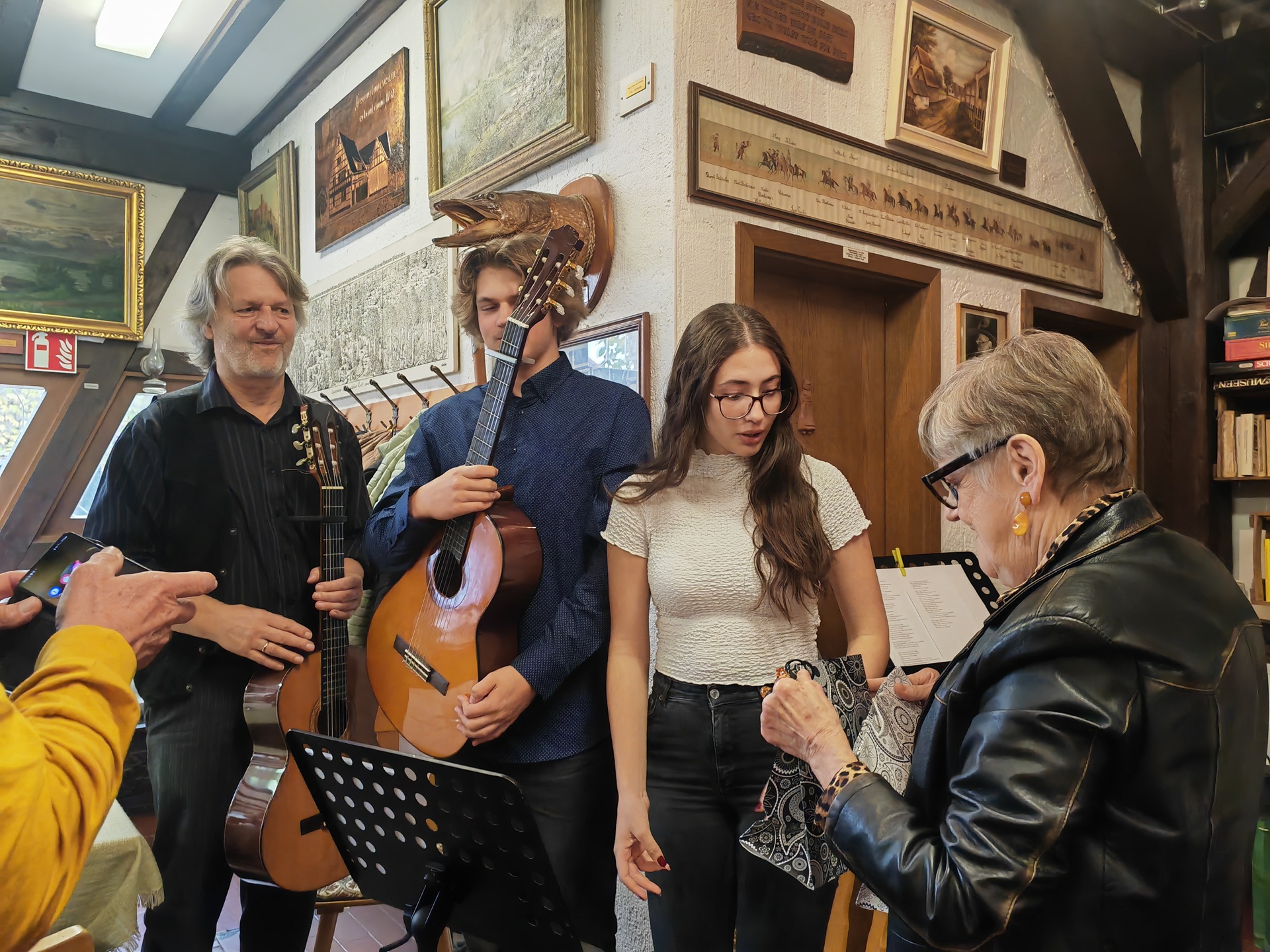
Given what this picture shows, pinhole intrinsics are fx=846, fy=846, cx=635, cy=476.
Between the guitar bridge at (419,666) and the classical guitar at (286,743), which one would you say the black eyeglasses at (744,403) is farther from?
the classical guitar at (286,743)

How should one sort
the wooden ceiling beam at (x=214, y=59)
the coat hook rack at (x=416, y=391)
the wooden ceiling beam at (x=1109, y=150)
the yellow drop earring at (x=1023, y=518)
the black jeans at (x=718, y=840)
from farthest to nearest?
the wooden ceiling beam at (x=214, y=59), the wooden ceiling beam at (x=1109, y=150), the coat hook rack at (x=416, y=391), the black jeans at (x=718, y=840), the yellow drop earring at (x=1023, y=518)

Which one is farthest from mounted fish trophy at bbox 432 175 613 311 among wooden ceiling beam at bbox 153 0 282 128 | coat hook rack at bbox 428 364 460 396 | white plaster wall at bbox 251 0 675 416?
wooden ceiling beam at bbox 153 0 282 128

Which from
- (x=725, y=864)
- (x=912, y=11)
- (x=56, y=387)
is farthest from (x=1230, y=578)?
(x=56, y=387)

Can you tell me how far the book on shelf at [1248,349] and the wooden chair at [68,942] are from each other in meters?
4.63

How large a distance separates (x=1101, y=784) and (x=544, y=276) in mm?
1357

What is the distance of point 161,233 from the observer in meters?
5.29

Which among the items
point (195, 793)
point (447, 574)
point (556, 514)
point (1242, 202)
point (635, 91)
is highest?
point (1242, 202)

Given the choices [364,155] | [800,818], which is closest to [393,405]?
[364,155]

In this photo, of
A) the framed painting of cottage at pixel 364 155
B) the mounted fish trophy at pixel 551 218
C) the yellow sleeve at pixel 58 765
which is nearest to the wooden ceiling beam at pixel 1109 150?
the mounted fish trophy at pixel 551 218

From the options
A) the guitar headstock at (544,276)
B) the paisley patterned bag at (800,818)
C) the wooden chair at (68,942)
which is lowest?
the wooden chair at (68,942)

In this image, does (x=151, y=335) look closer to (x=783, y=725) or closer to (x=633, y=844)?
(x=633, y=844)

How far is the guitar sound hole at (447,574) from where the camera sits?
1731 mm

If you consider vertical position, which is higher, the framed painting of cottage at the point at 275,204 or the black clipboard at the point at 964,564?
the framed painting of cottage at the point at 275,204

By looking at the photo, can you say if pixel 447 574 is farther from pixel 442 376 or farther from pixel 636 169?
pixel 442 376
